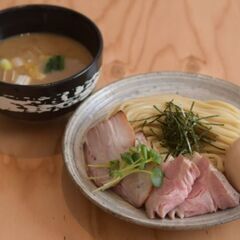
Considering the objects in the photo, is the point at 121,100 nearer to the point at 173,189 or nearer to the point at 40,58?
the point at 40,58

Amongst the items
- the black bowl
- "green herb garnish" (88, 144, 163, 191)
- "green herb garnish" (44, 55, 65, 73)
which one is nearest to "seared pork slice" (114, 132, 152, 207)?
"green herb garnish" (88, 144, 163, 191)

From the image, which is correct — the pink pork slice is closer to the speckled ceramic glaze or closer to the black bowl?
the speckled ceramic glaze

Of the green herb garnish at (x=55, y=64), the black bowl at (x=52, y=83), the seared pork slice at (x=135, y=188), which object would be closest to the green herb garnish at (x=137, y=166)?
the seared pork slice at (x=135, y=188)

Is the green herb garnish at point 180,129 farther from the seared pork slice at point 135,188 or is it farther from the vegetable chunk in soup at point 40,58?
the vegetable chunk in soup at point 40,58

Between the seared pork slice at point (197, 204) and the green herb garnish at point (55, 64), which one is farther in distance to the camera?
the green herb garnish at point (55, 64)

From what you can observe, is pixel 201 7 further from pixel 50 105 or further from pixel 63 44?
pixel 50 105

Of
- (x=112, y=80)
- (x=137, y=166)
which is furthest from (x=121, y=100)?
(x=137, y=166)
